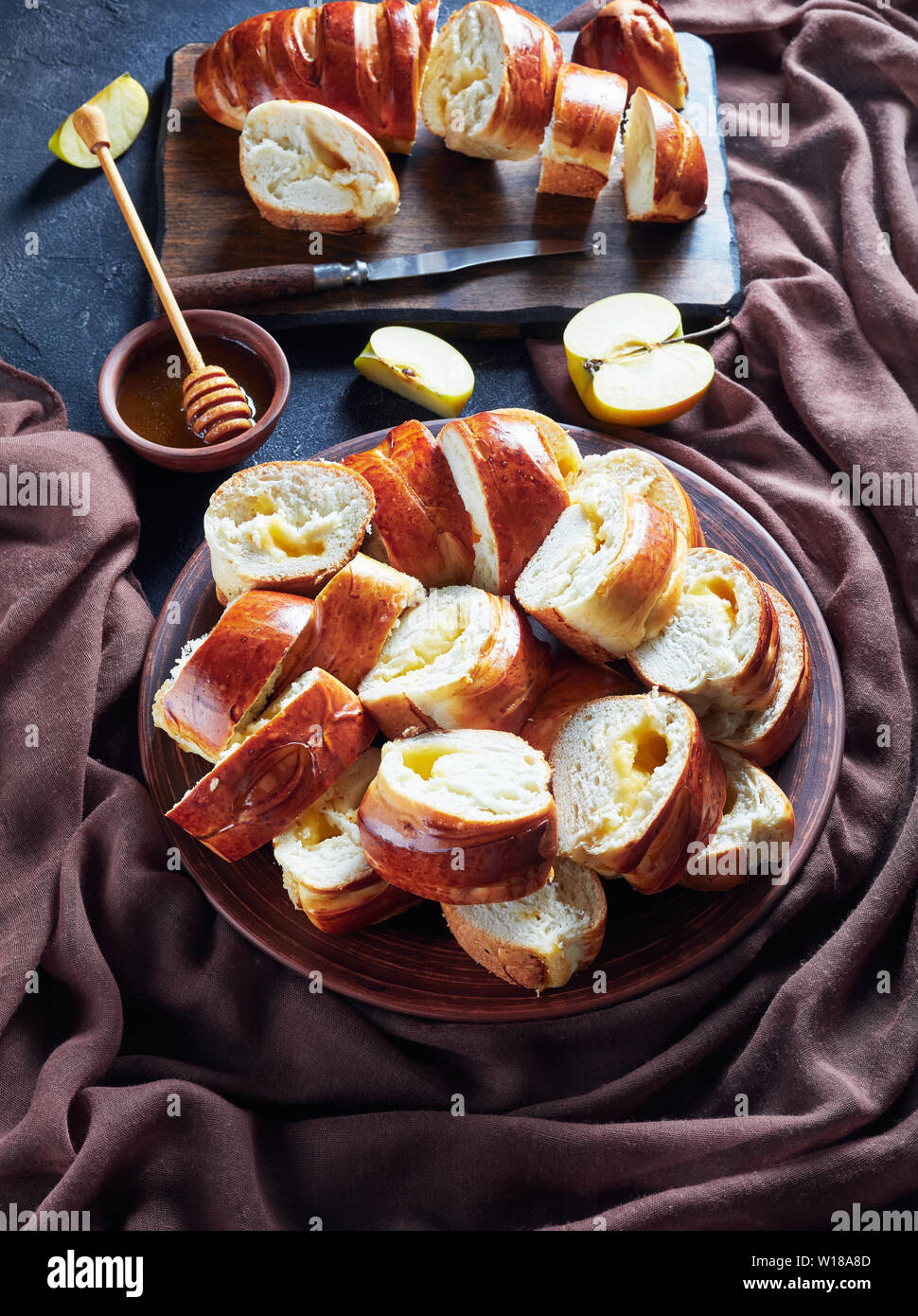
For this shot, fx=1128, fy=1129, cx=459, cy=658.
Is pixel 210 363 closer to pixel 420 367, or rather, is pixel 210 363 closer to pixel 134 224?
pixel 134 224

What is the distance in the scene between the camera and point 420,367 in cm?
335

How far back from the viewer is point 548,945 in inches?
94.8

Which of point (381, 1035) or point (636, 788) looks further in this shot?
point (381, 1035)

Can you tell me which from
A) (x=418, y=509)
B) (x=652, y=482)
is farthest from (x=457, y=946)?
(x=652, y=482)

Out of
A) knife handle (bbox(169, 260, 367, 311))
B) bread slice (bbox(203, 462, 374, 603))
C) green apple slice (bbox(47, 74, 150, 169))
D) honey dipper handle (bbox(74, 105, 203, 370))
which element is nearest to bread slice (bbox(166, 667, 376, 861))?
bread slice (bbox(203, 462, 374, 603))

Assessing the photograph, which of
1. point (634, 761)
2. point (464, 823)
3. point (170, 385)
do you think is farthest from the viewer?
point (170, 385)

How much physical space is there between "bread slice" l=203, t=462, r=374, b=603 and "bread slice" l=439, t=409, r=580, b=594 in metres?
0.25

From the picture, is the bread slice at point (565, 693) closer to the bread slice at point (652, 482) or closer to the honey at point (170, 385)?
the bread slice at point (652, 482)

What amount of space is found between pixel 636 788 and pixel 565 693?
0.31 m

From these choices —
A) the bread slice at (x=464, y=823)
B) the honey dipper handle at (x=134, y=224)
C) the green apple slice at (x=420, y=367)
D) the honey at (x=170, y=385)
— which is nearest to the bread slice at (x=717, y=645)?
the bread slice at (x=464, y=823)

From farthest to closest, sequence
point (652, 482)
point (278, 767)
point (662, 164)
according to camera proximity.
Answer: point (662, 164), point (652, 482), point (278, 767)

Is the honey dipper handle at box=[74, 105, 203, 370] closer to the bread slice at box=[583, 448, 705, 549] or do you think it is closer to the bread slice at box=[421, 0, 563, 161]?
the bread slice at box=[421, 0, 563, 161]

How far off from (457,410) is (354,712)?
1266 millimetres

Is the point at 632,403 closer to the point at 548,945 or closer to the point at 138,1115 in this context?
the point at 548,945
